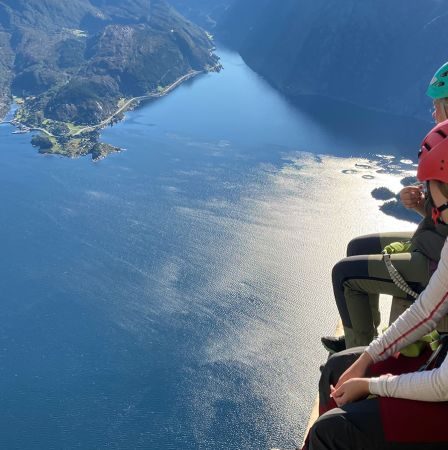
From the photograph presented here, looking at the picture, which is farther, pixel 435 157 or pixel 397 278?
pixel 397 278

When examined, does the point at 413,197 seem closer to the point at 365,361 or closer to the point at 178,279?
the point at 365,361

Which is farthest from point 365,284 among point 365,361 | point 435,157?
point 435,157

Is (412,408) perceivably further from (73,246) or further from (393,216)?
(393,216)

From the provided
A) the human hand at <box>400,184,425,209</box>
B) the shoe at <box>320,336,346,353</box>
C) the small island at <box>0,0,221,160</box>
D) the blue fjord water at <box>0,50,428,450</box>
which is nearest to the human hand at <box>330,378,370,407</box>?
the shoe at <box>320,336,346,353</box>

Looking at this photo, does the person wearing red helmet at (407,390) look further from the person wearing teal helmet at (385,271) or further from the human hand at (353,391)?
the person wearing teal helmet at (385,271)

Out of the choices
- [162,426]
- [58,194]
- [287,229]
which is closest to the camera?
[162,426]

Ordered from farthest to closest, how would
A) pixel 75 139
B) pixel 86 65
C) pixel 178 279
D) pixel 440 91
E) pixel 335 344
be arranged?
pixel 86 65, pixel 75 139, pixel 178 279, pixel 335 344, pixel 440 91

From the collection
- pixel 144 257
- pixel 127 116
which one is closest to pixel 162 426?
pixel 144 257
